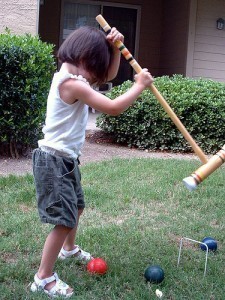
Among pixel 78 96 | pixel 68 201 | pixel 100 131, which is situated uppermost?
pixel 78 96

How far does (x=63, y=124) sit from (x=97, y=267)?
924 millimetres

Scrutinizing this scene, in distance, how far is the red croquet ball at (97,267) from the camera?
322cm

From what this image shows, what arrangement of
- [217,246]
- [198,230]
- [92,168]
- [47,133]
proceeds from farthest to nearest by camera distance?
[92,168] → [198,230] → [217,246] → [47,133]

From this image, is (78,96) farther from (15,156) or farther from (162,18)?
(162,18)

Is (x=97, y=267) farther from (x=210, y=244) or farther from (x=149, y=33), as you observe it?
(x=149, y=33)

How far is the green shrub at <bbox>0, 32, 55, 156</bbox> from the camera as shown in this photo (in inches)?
241

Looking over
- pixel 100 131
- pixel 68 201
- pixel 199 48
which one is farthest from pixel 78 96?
pixel 199 48

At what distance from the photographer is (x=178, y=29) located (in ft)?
36.5

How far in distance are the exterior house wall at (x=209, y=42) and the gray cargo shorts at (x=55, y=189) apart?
8.11 m

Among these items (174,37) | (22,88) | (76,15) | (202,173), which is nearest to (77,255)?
(202,173)

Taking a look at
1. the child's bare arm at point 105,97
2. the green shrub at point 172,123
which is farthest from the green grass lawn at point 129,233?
the green shrub at point 172,123

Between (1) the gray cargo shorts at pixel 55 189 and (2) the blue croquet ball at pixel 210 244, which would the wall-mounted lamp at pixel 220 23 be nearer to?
(2) the blue croquet ball at pixel 210 244

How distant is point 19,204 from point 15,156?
2.07 meters

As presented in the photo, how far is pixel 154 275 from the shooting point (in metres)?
3.12
